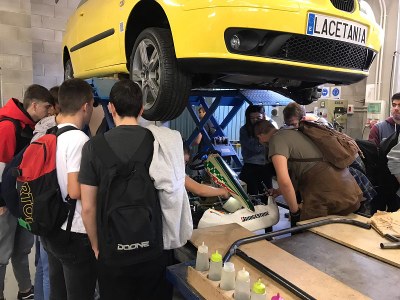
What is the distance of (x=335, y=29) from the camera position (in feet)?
6.11

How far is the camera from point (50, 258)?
6.19 feet

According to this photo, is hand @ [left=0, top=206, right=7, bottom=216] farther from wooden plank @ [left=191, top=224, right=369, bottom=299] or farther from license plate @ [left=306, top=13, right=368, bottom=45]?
license plate @ [left=306, top=13, right=368, bottom=45]

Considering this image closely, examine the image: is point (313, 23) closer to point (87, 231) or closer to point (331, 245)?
point (331, 245)

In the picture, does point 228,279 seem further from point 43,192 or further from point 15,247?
point 15,247

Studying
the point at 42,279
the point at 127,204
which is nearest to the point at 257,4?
the point at 127,204

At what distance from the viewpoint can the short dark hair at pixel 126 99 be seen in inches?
59.2

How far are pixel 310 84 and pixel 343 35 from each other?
778 millimetres

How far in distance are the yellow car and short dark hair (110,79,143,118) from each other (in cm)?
43

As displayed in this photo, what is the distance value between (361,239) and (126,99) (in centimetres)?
136

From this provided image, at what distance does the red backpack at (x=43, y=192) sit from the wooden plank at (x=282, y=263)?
0.65 meters

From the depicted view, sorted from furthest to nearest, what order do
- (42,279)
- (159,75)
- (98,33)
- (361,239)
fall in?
(98,33) < (42,279) < (159,75) < (361,239)

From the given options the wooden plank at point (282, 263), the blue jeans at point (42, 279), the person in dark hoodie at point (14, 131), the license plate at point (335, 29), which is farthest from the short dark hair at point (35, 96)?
the license plate at point (335, 29)

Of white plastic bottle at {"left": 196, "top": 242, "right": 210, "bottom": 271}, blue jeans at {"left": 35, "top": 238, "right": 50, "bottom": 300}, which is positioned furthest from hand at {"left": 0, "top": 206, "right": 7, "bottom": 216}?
white plastic bottle at {"left": 196, "top": 242, "right": 210, "bottom": 271}

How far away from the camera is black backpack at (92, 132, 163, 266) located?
4.58ft
